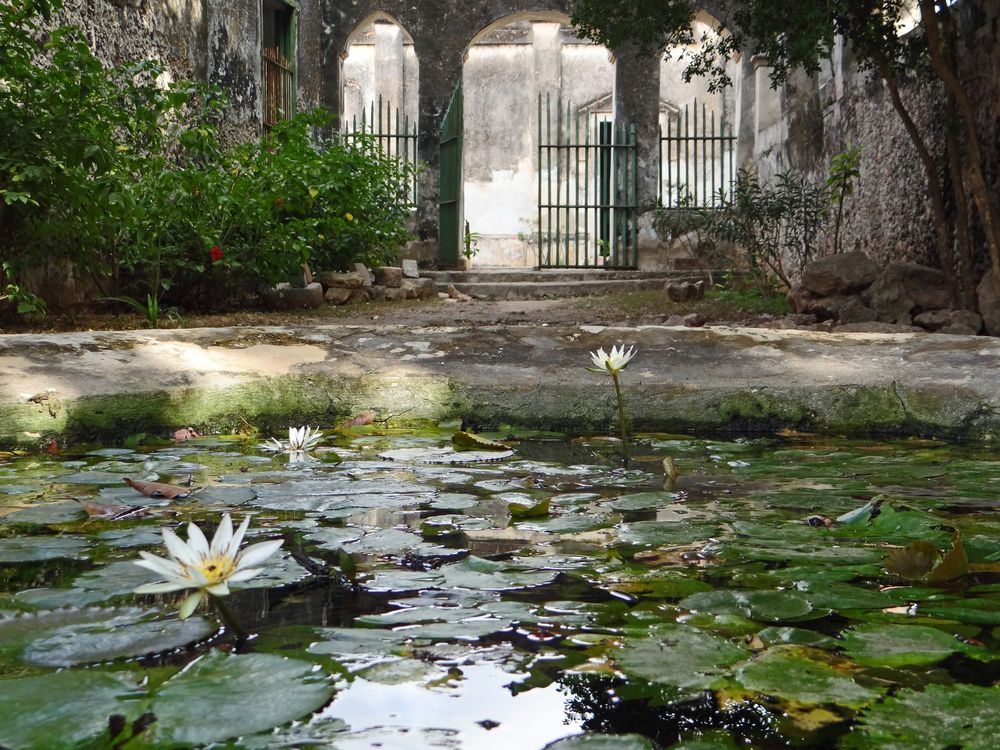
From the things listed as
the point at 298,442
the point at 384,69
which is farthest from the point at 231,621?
the point at 384,69

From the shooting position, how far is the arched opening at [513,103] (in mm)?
20094

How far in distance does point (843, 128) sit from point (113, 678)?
291 inches

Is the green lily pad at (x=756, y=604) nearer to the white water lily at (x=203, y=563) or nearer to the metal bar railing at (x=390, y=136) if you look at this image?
the white water lily at (x=203, y=563)

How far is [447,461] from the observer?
2.25m

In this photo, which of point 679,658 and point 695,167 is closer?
point 679,658

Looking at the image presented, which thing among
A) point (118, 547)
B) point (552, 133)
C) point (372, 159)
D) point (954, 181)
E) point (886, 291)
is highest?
point (552, 133)

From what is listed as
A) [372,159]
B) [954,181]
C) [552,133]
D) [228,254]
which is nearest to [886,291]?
[954,181]

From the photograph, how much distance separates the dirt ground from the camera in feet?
16.8

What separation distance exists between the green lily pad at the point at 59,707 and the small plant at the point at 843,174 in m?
6.56

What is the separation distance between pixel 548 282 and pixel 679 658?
32.1 feet

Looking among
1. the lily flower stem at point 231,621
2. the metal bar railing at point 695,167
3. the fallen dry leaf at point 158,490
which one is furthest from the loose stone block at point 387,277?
the lily flower stem at point 231,621

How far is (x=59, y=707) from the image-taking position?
0.87 m

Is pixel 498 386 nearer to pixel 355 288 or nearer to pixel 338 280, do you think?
pixel 338 280

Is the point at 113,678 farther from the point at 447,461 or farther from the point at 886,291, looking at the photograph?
the point at 886,291
